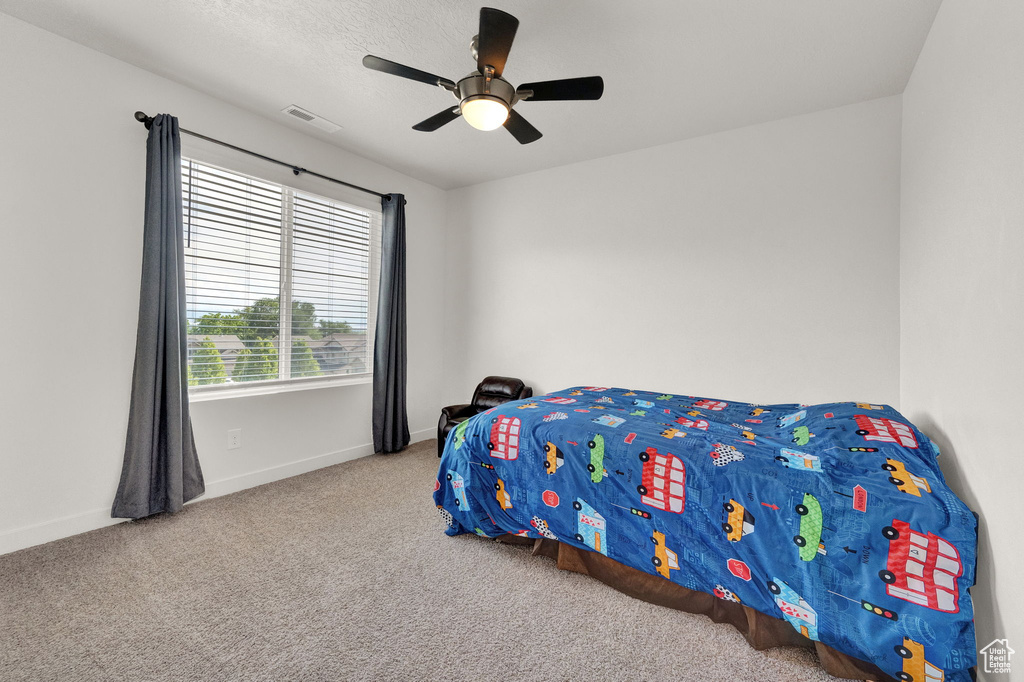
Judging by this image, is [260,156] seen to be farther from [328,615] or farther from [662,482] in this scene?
[662,482]

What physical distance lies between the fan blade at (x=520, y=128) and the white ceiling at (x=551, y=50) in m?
0.38

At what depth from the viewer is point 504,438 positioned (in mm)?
2336

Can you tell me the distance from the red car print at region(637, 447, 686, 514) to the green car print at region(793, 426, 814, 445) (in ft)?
1.80

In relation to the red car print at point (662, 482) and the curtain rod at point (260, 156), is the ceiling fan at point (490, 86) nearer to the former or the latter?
the curtain rod at point (260, 156)

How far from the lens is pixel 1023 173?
1229mm

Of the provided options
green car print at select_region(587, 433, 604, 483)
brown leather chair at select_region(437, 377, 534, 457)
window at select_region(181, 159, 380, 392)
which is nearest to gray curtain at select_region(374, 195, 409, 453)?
window at select_region(181, 159, 380, 392)

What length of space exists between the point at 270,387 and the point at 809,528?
3.53 meters

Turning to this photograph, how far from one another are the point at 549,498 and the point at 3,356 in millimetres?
2875

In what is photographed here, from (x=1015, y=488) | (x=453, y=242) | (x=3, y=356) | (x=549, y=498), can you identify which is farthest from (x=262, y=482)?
(x=1015, y=488)

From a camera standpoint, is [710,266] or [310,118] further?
[710,266]

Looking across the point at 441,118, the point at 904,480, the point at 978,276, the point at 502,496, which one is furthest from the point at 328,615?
the point at 978,276

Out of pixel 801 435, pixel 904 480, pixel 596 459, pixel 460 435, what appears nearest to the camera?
pixel 904 480

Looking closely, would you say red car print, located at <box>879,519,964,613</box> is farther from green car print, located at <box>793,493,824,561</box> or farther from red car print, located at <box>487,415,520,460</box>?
red car print, located at <box>487,415,520,460</box>

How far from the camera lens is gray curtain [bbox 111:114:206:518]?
2.61 metres
